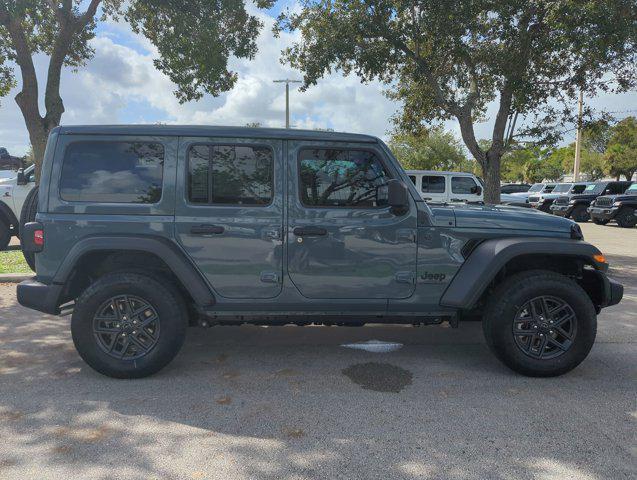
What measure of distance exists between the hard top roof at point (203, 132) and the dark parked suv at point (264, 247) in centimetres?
1

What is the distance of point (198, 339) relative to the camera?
15.5 feet

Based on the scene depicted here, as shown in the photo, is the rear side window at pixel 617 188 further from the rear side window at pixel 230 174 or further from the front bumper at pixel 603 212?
the rear side window at pixel 230 174

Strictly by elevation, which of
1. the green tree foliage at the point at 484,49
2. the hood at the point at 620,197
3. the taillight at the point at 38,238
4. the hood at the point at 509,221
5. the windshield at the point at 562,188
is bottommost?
the taillight at the point at 38,238

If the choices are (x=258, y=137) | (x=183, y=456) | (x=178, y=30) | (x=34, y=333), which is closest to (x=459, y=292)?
(x=258, y=137)

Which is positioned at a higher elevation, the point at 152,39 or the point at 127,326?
the point at 152,39

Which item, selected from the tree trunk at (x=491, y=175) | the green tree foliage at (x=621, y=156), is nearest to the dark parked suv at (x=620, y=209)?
the tree trunk at (x=491, y=175)

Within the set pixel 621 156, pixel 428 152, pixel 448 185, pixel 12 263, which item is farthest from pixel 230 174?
pixel 621 156

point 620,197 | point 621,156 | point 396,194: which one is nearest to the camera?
point 396,194

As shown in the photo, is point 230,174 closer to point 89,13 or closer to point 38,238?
point 38,238

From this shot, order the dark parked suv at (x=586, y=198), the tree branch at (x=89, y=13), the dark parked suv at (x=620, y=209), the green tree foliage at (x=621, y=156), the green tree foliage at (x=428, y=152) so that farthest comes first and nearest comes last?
1. the green tree foliage at (x=621, y=156)
2. the green tree foliage at (x=428, y=152)
3. the dark parked suv at (x=586, y=198)
4. the dark parked suv at (x=620, y=209)
5. the tree branch at (x=89, y=13)

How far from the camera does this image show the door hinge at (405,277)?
367cm

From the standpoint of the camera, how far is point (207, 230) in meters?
3.56

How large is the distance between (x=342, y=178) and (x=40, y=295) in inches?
100

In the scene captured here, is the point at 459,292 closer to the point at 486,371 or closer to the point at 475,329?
the point at 486,371
